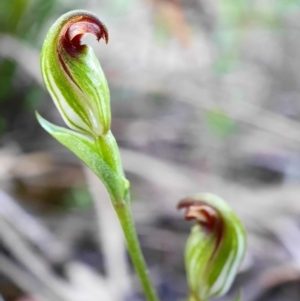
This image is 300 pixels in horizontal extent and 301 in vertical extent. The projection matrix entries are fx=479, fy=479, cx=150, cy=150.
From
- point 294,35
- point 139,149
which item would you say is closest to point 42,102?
point 139,149

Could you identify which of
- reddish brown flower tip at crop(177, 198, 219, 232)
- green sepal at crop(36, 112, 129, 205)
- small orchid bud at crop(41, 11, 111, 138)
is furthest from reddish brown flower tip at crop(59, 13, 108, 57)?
reddish brown flower tip at crop(177, 198, 219, 232)

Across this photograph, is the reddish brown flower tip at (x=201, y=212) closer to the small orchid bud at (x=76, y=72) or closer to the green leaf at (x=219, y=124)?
the small orchid bud at (x=76, y=72)

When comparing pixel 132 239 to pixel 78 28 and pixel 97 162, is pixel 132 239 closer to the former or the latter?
pixel 97 162

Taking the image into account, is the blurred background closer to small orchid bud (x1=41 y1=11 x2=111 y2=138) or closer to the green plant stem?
the green plant stem

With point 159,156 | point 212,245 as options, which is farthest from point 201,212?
point 159,156

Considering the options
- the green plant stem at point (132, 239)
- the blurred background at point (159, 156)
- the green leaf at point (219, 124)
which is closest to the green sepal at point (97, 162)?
the green plant stem at point (132, 239)

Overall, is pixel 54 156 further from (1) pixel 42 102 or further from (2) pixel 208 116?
(2) pixel 208 116
